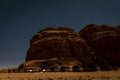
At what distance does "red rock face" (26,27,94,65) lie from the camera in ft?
241

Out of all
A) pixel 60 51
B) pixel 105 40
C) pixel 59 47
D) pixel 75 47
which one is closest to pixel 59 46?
pixel 59 47

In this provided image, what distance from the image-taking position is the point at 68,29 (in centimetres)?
8012

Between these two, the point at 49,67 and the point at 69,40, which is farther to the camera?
the point at 69,40

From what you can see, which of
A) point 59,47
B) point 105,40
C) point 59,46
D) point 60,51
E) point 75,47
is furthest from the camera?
point 105,40

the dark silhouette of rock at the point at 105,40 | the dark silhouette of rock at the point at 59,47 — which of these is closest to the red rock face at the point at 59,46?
the dark silhouette of rock at the point at 59,47

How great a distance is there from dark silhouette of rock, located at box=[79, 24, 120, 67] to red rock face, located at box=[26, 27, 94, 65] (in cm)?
820

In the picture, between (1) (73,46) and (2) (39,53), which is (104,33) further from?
(2) (39,53)

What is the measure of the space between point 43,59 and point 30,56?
782 centimetres

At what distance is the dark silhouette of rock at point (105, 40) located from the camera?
283ft

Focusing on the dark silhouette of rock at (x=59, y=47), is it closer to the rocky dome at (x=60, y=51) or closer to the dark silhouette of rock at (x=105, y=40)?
the rocky dome at (x=60, y=51)

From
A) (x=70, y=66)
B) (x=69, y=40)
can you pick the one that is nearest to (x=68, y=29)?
(x=69, y=40)

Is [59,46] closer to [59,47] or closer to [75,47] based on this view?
[59,47]

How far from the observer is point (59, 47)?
242 feet

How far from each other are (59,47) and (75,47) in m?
5.37
